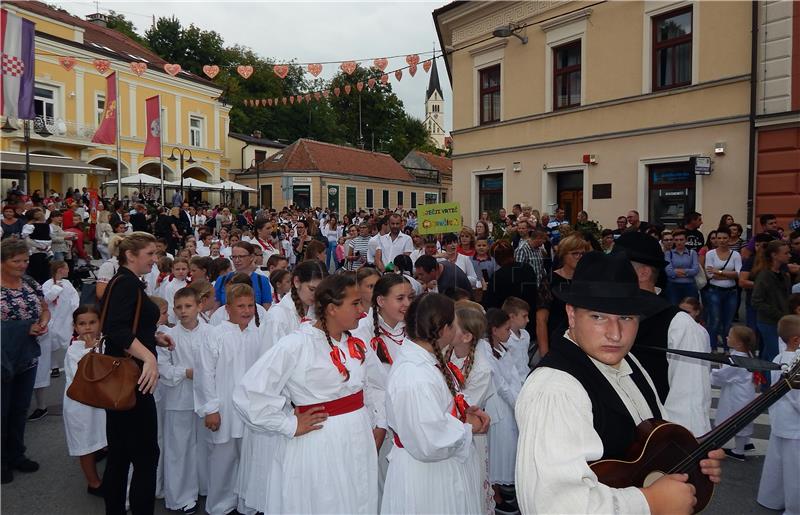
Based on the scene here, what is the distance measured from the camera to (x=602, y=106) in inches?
645

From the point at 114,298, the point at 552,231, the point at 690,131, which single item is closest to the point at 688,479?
the point at 114,298

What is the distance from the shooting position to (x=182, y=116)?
4025cm

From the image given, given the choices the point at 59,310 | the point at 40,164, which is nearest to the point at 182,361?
the point at 59,310

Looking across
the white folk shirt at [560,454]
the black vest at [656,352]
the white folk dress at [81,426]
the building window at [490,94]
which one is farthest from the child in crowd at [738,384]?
the building window at [490,94]

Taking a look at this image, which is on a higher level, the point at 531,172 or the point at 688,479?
the point at 531,172

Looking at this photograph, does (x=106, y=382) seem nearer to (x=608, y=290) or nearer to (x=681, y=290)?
(x=608, y=290)

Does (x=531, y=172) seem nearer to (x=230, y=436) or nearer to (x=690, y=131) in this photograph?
(x=690, y=131)

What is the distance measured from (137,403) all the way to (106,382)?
261 mm

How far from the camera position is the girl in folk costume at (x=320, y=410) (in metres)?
3.35

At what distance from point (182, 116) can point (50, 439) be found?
37.5 metres

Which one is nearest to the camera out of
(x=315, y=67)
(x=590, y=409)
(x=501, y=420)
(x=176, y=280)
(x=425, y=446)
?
(x=590, y=409)

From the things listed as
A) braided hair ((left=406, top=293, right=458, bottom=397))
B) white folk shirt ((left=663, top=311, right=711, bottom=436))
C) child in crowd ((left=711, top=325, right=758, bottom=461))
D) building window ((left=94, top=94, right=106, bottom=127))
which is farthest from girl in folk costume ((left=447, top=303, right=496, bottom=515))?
Answer: building window ((left=94, top=94, right=106, bottom=127))

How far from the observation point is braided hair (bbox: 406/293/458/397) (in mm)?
3361

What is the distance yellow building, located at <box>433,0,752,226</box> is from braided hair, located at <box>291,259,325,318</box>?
39.3 feet
